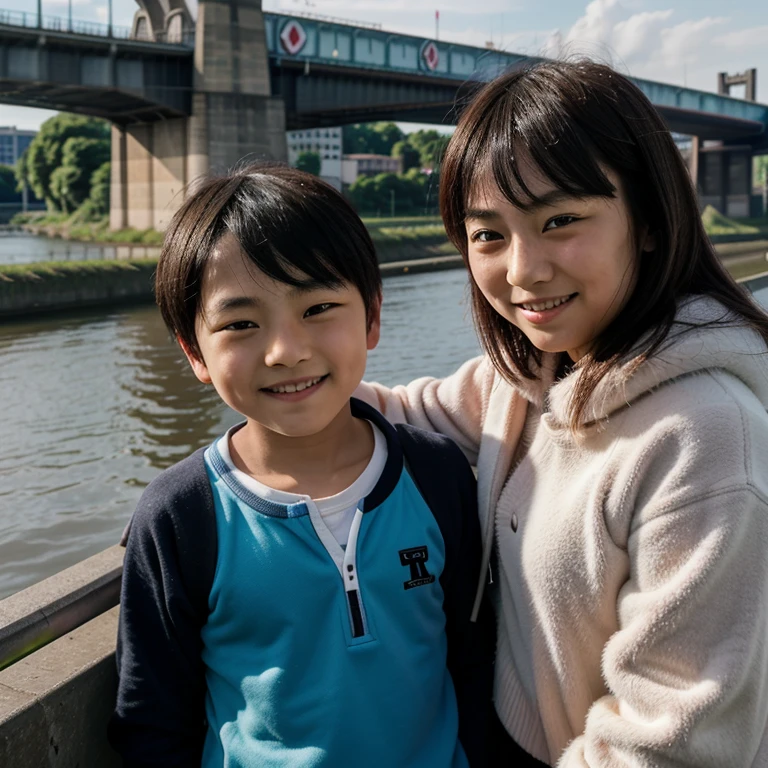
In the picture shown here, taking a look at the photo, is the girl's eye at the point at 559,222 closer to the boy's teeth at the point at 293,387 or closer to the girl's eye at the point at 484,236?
the girl's eye at the point at 484,236

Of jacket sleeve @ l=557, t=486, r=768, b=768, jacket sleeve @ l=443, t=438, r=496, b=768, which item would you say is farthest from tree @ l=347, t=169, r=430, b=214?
jacket sleeve @ l=557, t=486, r=768, b=768

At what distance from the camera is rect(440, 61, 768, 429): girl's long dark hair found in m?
1.32

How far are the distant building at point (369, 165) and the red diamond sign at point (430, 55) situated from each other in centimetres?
5391

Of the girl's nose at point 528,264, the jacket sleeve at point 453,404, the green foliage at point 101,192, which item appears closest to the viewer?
the girl's nose at point 528,264

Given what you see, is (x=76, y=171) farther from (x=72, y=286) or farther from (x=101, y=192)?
(x=72, y=286)

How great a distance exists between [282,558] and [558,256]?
2.04ft

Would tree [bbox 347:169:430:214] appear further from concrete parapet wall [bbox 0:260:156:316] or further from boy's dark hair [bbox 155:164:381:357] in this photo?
boy's dark hair [bbox 155:164:381:357]

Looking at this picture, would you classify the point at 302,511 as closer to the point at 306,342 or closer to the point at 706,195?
the point at 306,342

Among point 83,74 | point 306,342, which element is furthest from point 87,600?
point 83,74

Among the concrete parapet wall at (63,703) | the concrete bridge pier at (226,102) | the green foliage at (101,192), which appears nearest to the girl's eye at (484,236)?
the concrete parapet wall at (63,703)

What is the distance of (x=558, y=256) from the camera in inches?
53.4

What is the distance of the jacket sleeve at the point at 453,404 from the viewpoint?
6.11 feet

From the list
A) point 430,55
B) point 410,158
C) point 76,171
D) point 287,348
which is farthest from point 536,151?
point 410,158

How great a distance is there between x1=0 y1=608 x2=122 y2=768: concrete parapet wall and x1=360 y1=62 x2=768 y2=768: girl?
0.68m
